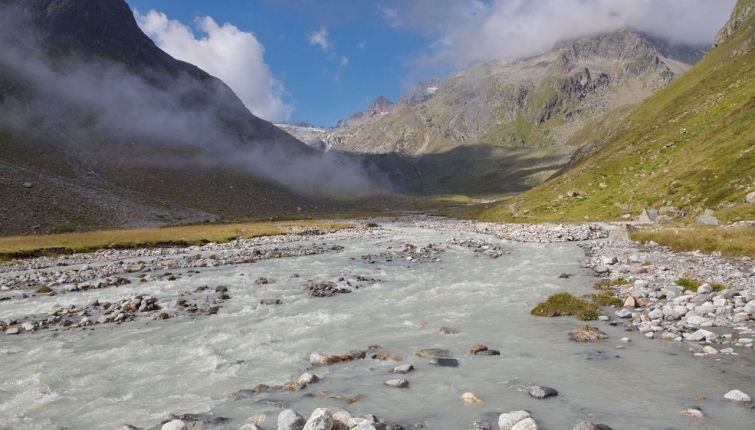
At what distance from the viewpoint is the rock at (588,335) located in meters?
11.3

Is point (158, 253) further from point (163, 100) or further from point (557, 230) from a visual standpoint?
point (163, 100)

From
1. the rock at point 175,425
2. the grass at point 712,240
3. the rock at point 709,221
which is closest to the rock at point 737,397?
the rock at point 175,425

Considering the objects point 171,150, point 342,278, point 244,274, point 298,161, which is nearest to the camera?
point 342,278

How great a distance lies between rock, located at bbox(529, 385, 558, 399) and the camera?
26.0 feet

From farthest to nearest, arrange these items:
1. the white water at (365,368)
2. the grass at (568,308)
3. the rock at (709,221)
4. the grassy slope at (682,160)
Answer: the grassy slope at (682,160) → the rock at (709,221) → the grass at (568,308) → the white water at (365,368)

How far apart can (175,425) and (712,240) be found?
27218mm

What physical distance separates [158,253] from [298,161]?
163 metres

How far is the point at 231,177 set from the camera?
13038cm

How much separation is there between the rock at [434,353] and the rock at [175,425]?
6.11m

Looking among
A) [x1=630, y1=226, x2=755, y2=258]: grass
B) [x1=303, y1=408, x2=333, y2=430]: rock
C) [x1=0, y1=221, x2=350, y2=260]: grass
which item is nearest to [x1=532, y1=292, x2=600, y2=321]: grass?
[x1=303, y1=408, x2=333, y2=430]: rock

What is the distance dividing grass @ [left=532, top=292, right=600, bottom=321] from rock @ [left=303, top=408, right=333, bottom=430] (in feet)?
34.2

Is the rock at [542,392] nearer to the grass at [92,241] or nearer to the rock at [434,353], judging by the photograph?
the rock at [434,353]

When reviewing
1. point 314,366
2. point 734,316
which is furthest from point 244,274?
point 734,316

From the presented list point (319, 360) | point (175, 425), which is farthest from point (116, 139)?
point (175, 425)
